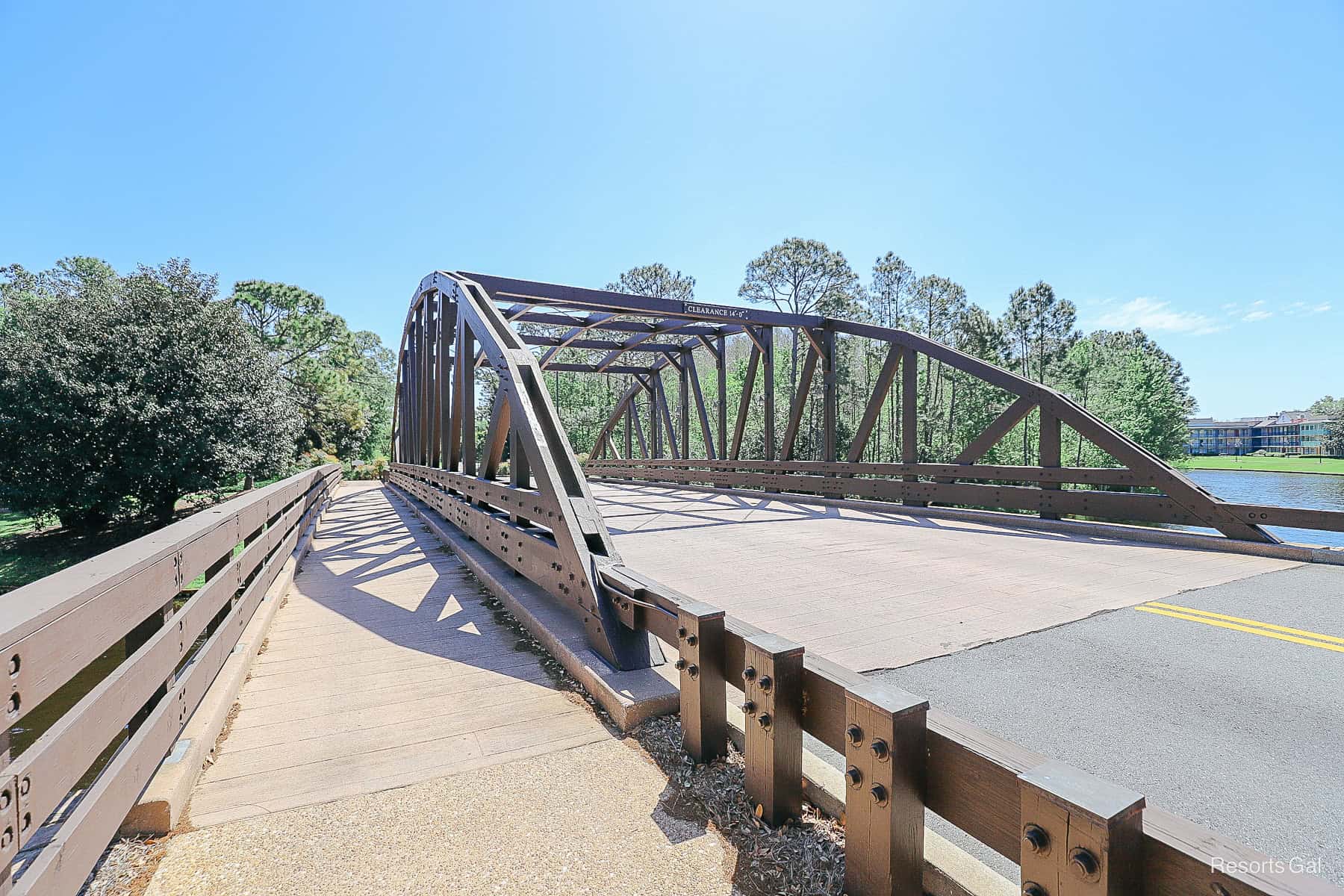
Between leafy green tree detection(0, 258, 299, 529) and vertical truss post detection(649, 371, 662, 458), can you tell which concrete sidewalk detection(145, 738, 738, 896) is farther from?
vertical truss post detection(649, 371, 662, 458)

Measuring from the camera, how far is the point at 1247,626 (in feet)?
13.7

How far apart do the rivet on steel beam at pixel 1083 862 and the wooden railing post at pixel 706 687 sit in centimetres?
133

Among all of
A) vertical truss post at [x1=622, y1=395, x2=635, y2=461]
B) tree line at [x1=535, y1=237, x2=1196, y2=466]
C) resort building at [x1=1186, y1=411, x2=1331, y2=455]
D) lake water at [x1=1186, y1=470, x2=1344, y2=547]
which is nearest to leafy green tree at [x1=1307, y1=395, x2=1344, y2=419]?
resort building at [x1=1186, y1=411, x2=1331, y2=455]

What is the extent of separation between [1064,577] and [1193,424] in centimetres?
13211

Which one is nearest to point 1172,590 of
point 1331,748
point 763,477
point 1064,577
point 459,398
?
point 1064,577

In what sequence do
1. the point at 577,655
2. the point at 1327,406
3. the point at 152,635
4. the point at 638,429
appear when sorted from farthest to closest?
1. the point at 1327,406
2. the point at 638,429
3. the point at 577,655
4. the point at 152,635

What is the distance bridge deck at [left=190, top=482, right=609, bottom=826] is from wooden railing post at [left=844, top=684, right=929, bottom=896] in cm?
140

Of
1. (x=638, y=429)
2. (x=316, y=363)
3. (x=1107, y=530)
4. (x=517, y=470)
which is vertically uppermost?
(x=316, y=363)

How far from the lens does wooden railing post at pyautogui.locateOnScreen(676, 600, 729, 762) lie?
2393 mm

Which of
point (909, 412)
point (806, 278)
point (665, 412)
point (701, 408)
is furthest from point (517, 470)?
point (806, 278)

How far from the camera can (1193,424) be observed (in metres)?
106

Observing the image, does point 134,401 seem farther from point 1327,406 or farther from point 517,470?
point 1327,406

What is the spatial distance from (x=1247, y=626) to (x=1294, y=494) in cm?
3332

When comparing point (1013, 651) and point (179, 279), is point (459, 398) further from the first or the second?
point (179, 279)
